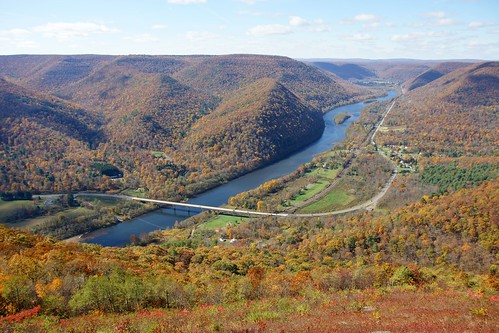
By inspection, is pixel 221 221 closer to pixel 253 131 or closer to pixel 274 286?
pixel 274 286

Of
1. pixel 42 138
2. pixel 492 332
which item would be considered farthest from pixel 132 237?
pixel 42 138

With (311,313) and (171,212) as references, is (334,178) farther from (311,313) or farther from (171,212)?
(311,313)

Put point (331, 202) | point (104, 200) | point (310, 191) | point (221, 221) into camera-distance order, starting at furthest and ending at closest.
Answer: point (310, 191), point (104, 200), point (331, 202), point (221, 221)

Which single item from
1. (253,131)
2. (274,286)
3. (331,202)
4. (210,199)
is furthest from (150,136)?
(274,286)

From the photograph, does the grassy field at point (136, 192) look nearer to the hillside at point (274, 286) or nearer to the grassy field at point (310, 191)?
the grassy field at point (310, 191)

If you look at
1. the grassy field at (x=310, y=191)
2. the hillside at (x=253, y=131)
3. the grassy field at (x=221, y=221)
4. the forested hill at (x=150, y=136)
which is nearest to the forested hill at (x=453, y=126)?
the hillside at (x=253, y=131)

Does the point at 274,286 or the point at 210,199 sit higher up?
the point at 274,286
